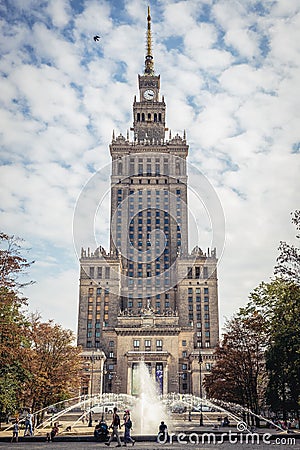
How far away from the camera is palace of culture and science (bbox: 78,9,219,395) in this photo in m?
110

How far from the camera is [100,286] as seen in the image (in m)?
128

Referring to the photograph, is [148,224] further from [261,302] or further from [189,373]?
[261,302]

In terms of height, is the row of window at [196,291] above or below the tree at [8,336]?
above

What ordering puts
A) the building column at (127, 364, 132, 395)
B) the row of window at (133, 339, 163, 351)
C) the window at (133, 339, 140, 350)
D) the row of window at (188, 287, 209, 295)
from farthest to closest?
the row of window at (188, 287, 209, 295) < the window at (133, 339, 140, 350) < the row of window at (133, 339, 163, 351) < the building column at (127, 364, 132, 395)

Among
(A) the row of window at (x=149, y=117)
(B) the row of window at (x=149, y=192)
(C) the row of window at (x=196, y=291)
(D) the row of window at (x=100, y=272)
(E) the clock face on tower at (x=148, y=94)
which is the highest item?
(E) the clock face on tower at (x=148, y=94)

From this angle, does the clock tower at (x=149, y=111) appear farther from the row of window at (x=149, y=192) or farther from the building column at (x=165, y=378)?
the building column at (x=165, y=378)

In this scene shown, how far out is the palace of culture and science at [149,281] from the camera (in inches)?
4311

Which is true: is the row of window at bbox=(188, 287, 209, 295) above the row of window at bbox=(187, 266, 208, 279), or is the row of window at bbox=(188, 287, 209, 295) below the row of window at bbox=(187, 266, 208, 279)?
below

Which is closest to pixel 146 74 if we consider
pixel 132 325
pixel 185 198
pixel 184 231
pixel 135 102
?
pixel 135 102

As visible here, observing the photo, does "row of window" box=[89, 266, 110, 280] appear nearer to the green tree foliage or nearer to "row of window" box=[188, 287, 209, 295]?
"row of window" box=[188, 287, 209, 295]

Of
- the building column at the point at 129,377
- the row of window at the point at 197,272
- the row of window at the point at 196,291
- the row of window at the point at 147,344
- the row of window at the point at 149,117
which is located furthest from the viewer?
the row of window at the point at 149,117

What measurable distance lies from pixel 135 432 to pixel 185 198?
106 meters

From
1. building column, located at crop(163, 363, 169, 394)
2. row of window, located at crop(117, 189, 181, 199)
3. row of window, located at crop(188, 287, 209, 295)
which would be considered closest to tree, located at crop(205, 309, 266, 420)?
building column, located at crop(163, 363, 169, 394)

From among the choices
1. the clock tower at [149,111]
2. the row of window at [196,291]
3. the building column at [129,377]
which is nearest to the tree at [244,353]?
the building column at [129,377]
